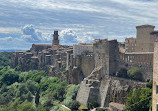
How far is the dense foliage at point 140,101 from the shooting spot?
86.9ft

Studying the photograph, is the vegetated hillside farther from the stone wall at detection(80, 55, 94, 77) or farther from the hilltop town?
the stone wall at detection(80, 55, 94, 77)

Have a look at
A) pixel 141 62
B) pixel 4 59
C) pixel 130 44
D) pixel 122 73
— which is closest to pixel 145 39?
pixel 130 44

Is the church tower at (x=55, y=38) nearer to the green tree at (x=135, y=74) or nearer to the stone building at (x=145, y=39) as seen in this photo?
the stone building at (x=145, y=39)

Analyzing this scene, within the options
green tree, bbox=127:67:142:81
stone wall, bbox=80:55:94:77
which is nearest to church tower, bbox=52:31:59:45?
stone wall, bbox=80:55:94:77

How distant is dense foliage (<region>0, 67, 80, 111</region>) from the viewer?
41594 millimetres

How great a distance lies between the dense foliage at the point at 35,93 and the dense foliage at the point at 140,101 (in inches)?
450

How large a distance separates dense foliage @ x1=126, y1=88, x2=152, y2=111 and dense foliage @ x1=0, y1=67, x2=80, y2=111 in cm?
1143

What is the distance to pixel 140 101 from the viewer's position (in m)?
26.7

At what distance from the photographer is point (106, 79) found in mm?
37156

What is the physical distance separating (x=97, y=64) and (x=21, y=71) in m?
37.6

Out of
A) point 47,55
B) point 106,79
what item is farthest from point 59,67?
point 106,79

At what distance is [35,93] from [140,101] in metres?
31.2

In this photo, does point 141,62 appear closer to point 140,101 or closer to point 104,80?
point 104,80

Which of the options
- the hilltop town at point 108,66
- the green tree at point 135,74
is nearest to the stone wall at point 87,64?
the hilltop town at point 108,66
